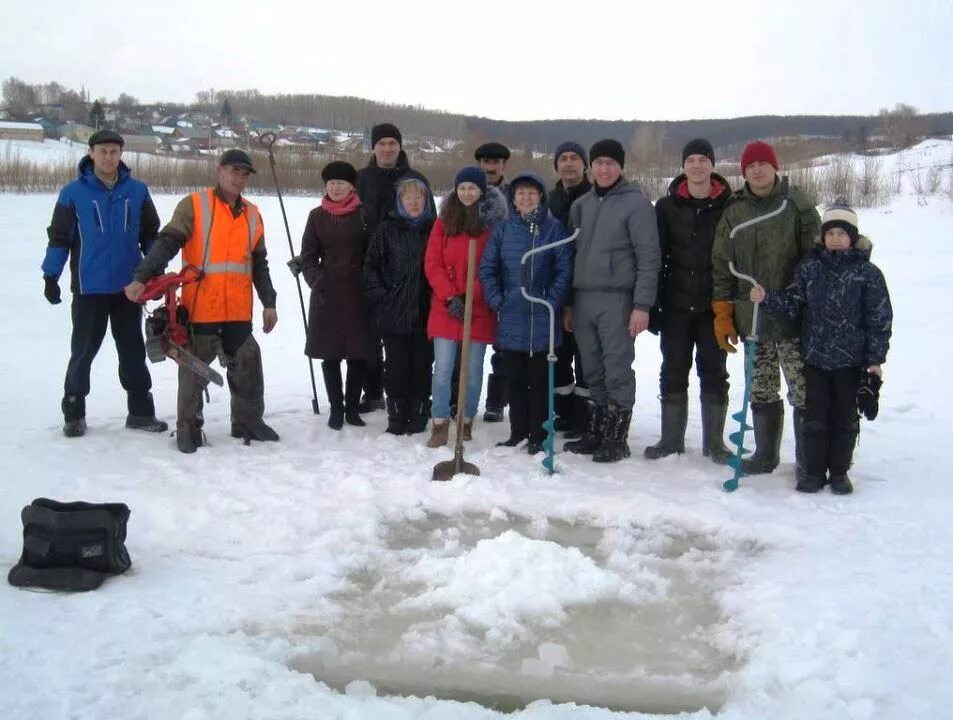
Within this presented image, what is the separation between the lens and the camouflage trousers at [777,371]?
15.3 feet

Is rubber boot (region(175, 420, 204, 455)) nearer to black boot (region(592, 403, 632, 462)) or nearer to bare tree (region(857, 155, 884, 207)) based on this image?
black boot (region(592, 403, 632, 462))

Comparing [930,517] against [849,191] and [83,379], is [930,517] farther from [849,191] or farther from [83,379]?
[849,191]

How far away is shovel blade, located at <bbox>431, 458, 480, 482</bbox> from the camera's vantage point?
4.65 metres

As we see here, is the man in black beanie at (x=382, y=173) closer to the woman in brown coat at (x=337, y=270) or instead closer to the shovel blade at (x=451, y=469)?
the woman in brown coat at (x=337, y=270)

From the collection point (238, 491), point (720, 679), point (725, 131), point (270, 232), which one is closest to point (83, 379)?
point (238, 491)

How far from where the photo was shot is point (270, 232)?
65.2 ft

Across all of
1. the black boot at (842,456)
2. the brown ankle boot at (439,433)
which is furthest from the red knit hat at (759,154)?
the brown ankle boot at (439,433)

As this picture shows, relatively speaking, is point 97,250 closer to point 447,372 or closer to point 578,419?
point 447,372

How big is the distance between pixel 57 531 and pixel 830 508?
3.60m

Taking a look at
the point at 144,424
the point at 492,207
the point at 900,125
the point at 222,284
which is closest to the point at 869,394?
the point at 492,207

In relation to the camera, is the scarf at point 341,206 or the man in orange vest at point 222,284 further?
the scarf at point 341,206

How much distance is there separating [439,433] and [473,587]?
2025mm

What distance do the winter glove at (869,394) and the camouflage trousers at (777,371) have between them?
33cm

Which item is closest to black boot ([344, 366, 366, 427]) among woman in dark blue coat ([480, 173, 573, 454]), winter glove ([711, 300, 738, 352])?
woman in dark blue coat ([480, 173, 573, 454])
